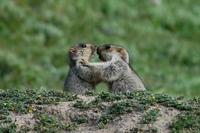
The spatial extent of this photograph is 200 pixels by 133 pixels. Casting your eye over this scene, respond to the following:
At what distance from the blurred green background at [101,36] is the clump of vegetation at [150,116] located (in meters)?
8.04

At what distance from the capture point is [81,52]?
37.7 ft

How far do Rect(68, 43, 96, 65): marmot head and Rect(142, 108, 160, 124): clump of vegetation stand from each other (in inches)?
80.4

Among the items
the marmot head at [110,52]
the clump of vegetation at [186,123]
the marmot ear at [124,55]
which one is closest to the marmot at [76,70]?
the marmot head at [110,52]

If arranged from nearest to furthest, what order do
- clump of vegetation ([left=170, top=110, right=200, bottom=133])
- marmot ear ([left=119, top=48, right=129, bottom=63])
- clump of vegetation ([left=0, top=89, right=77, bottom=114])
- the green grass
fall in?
clump of vegetation ([left=170, top=110, right=200, bottom=133]), the green grass, clump of vegetation ([left=0, top=89, right=77, bottom=114]), marmot ear ([left=119, top=48, right=129, bottom=63])

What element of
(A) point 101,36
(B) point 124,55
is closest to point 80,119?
(B) point 124,55

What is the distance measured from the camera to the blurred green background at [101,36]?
18.8 m

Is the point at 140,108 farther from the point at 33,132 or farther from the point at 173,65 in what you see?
the point at 173,65

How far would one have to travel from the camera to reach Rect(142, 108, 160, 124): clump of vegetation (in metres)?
9.34

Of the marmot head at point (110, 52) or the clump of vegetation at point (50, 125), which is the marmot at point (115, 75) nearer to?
the marmot head at point (110, 52)

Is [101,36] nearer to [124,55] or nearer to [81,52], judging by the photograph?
[81,52]

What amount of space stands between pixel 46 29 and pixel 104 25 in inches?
60.1

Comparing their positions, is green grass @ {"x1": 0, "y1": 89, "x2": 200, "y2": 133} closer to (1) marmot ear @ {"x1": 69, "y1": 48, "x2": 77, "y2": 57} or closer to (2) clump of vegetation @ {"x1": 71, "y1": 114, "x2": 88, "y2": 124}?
(2) clump of vegetation @ {"x1": 71, "y1": 114, "x2": 88, "y2": 124}

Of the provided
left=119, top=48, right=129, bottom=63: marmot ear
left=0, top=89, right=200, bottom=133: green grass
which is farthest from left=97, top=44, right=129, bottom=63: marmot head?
left=0, top=89, right=200, bottom=133: green grass

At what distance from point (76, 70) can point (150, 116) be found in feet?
6.37
